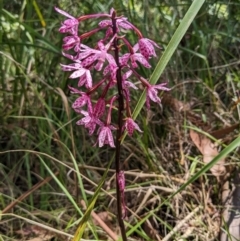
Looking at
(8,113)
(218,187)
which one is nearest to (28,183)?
(8,113)

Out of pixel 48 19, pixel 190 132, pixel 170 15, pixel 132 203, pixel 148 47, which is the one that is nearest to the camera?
pixel 148 47

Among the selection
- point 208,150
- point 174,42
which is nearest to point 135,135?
point 208,150

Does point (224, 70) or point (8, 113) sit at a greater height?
point (224, 70)

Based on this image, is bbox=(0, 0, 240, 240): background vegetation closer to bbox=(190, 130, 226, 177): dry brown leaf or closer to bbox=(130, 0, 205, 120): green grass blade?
bbox=(190, 130, 226, 177): dry brown leaf

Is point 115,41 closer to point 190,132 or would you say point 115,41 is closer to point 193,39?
point 190,132

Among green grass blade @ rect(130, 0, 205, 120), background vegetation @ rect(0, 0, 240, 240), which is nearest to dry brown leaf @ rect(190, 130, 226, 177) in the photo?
background vegetation @ rect(0, 0, 240, 240)

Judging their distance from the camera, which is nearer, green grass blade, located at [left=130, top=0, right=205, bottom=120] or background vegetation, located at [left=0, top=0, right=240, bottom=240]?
green grass blade, located at [left=130, top=0, right=205, bottom=120]

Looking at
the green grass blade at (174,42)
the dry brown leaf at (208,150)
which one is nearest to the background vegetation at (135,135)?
the dry brown leaf at (208,150)

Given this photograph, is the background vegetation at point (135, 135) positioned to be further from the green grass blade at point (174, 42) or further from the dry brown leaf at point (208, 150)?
the green grass blade at point (174, 42)
